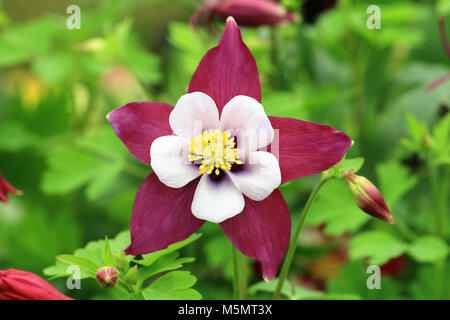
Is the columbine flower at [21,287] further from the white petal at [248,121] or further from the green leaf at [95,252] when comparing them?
the white petal at [248,121]

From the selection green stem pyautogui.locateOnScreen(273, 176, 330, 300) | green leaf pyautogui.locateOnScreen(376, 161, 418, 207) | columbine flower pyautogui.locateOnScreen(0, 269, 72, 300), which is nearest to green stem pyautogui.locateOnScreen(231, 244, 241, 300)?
green stem pyautogui.locateOnScreen(273, 176, 330, 300)

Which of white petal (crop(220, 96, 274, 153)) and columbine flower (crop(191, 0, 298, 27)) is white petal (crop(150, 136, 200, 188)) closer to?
white petal (crop(220, 96, 274, 153))

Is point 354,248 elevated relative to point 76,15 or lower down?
lower down

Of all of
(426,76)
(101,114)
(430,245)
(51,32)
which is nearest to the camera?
(430,245)

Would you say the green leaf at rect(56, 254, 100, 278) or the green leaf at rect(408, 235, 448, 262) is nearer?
the green leaf at rect(56, 254, 100, 278)

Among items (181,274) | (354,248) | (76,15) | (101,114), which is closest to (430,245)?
(354,248)
